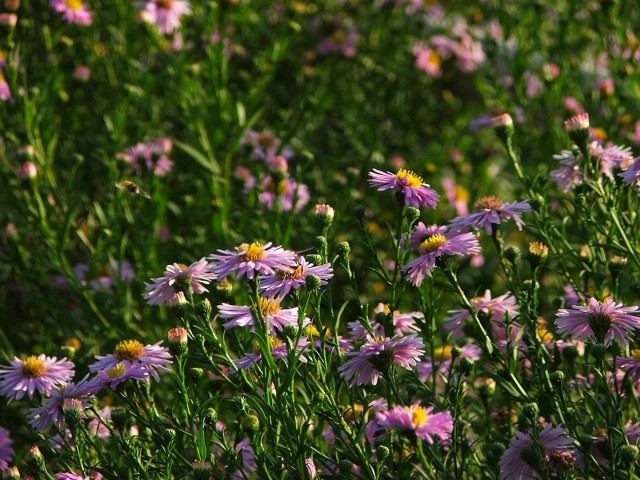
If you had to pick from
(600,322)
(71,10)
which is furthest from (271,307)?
(71,10)

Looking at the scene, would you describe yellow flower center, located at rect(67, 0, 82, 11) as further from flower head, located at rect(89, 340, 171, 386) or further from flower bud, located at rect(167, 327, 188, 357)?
flower bud, located at rect(167, 327, 188, 357)

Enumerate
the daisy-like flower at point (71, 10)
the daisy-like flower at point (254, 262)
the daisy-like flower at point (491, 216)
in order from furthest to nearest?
1. the daisy-like flower at point (71, 10)
2. the daisy-like flower at point (491, 216)
3. the daisy-like flower at point (254, 262)

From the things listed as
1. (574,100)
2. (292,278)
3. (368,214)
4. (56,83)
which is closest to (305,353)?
(292,278)

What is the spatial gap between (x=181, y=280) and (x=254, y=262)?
20 cm

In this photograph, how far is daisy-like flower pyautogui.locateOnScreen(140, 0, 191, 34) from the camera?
3.53m

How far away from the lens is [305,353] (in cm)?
186

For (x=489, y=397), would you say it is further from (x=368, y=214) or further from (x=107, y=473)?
(x=368, y=214)

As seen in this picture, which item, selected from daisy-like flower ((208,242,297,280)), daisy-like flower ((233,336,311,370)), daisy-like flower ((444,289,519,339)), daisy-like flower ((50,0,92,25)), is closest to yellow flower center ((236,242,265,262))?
daisy-like flower ((208,242,297,280))

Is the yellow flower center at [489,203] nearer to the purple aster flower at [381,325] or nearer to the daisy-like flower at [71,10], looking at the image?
the purple aster flower at [381,325]

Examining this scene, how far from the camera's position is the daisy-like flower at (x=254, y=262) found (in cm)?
179

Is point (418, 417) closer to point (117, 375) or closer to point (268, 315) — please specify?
point (268, 315)

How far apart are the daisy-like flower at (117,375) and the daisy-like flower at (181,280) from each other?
0.51 ft

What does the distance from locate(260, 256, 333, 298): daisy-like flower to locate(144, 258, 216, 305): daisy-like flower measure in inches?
4.9

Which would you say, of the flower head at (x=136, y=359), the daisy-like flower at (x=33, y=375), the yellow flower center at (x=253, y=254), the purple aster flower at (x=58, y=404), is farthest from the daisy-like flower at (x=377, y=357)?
the daisy-like flower at (x=33, y=375)
